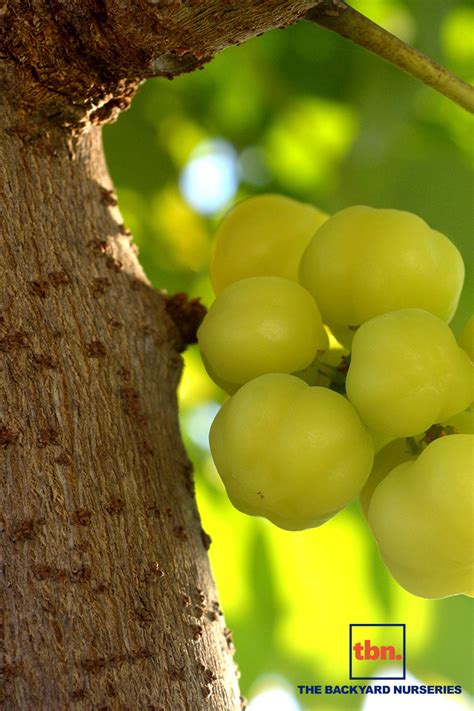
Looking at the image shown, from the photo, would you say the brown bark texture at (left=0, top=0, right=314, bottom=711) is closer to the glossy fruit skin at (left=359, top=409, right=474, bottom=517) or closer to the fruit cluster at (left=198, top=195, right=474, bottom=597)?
the fruit cluster at (left=198, top=195, right=474, bottom=597)

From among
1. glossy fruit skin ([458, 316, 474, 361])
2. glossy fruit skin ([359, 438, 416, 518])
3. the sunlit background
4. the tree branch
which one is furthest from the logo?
the tree branch

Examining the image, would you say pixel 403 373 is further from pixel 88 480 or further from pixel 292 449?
pixel 88 480

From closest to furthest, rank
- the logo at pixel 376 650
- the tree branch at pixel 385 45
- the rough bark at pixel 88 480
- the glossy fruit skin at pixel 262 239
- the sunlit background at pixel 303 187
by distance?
the rough bark at pixel 88 480 → the tree branch at pixel 385 45 → the glossy fruit skin at pixel 262 239 → the logo at pixel 376 650 → the sunlit background at pixel 303 187

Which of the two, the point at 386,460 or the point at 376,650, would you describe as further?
the point at 376,650

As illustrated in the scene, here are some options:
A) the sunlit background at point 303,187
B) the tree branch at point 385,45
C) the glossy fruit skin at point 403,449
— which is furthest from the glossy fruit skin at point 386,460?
the sunlit background at point 303,187

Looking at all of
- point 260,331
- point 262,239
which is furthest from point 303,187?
point 260,331

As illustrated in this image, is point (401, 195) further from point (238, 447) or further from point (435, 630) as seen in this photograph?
point (238, 447)

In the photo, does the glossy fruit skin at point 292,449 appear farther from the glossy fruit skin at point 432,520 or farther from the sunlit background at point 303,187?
the sunlit background at point 303,187
